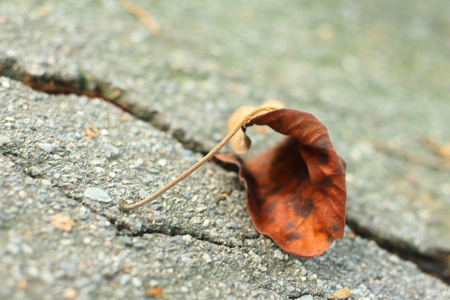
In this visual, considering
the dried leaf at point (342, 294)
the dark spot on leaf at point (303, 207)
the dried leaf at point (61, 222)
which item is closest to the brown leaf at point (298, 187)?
the dark spot on leaf at point (303, 207)

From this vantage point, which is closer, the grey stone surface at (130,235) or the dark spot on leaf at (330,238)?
the grey stone surface at (130,235)

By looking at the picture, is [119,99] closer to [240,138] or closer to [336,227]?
[240,138]

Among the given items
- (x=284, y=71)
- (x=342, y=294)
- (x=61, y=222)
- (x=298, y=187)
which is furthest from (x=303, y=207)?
(x=284, y=71)

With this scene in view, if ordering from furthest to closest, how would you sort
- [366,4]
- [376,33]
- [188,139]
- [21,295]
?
[366,4] → [376,33] → [188,139] → [21,295]

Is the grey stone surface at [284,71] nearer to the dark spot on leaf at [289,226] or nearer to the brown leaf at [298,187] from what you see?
the brown leaf at [298,187]

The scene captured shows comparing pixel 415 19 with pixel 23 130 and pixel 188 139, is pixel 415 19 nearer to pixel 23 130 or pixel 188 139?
pixel 188 139

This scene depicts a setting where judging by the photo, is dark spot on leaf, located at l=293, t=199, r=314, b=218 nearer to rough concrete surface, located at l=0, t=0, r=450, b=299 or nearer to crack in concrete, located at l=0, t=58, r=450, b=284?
rough concrete surface, located at l=0, t=0, r=450, b=299

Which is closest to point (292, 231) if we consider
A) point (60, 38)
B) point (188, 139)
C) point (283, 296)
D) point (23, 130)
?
point (283, 296)
